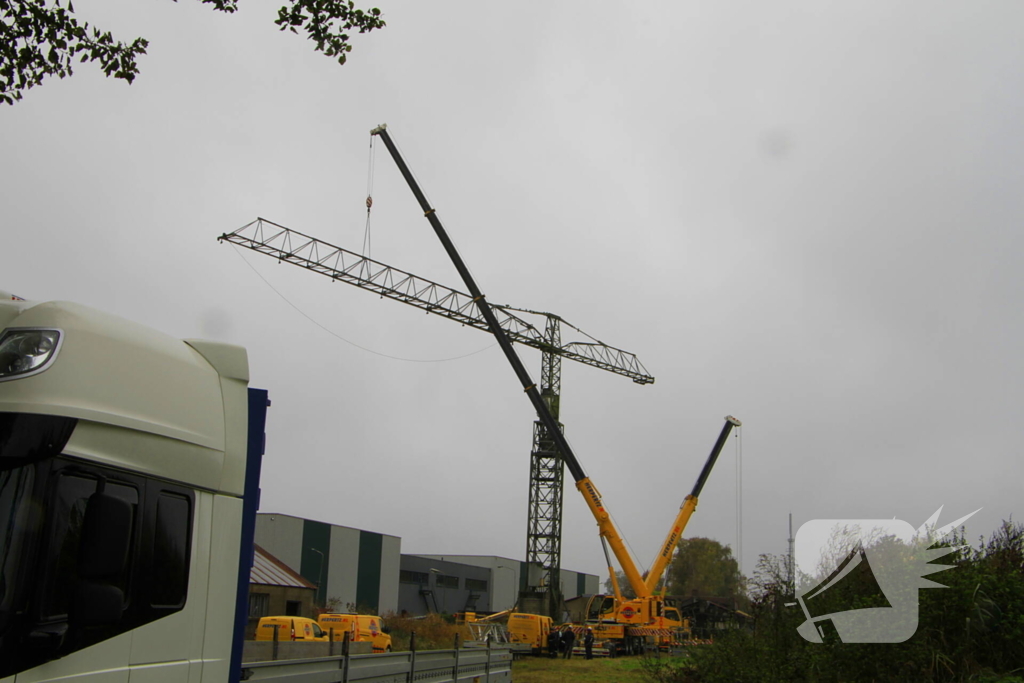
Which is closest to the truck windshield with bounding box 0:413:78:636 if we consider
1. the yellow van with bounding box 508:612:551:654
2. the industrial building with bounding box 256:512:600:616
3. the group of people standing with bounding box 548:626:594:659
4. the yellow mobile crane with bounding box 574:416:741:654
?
the group of people standing with bounding box 548:626:594:659

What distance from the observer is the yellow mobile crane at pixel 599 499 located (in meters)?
31.5

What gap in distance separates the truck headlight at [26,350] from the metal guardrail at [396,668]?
7.95 ft

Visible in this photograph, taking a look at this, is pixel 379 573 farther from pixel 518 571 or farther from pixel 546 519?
pixel 518 571

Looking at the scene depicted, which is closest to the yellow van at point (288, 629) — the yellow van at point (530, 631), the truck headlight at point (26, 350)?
the yellow van at point (530, 631)

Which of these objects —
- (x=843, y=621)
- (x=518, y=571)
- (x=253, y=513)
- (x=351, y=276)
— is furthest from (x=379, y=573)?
(x=253, y=513)

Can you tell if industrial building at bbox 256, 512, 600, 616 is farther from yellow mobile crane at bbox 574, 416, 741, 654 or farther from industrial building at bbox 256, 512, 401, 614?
yellow mobile crane at bbox 574, 416, 741, 654

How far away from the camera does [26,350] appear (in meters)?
3.95

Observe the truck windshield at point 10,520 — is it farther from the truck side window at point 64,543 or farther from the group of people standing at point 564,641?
the group of people standing at point 564,641

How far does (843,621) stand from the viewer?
35.1ft

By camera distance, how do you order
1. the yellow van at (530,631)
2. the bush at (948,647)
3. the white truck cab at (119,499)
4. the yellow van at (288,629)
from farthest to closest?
the yellow van at (530,631) → the yellow van at (288,629) → the bush at (948,647) → the white truck cab at (119,499)

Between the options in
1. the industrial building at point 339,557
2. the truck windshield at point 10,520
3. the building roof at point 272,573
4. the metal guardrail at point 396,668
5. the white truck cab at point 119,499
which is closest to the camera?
the truck windshield at point 10,520

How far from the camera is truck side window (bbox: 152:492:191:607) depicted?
4430 millimetres

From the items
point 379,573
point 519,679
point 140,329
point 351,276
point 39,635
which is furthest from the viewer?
point 379,573

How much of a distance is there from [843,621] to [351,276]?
108 feet
